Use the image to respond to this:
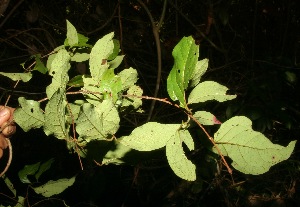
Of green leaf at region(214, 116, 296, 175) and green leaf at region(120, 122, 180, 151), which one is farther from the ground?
green leaf at region(120, 122, 180, 151)

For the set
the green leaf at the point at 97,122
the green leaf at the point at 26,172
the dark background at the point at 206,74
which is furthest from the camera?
the dark background at the point at 206,74

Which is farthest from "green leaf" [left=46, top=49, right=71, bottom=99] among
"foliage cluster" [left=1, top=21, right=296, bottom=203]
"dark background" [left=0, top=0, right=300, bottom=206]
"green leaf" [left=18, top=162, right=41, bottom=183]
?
"dark background" [left=0, top=0, right=300, bottom=206]

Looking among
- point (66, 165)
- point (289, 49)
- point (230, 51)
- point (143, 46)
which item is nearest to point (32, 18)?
point (143, 46)

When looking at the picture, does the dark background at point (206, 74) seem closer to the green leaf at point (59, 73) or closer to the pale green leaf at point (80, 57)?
the pale green leaf at point (80, 57)

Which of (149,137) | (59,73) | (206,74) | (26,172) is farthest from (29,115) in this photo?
(206,74)

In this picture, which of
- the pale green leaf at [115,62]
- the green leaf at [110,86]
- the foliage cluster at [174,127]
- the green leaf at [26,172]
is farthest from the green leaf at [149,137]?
the green leaf at [26,172]

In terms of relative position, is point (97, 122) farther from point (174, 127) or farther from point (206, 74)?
point (206, 74)

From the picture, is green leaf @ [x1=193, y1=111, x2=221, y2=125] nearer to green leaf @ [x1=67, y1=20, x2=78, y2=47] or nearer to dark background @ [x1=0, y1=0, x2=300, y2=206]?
green leaf @ [x1=67, y1=20, x2=78, y2=47]

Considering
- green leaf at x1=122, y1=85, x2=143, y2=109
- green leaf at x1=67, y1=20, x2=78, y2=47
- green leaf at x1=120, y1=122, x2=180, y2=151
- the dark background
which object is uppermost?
green leaf at x1=67, y1=20, x2=78, y2=47
